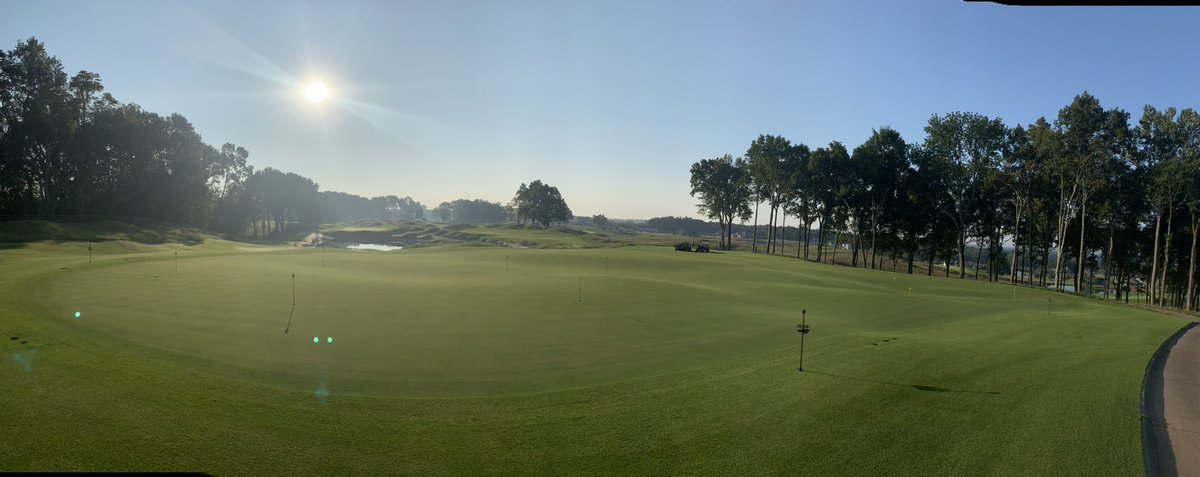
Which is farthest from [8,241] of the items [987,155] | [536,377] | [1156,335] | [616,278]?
[987,155]

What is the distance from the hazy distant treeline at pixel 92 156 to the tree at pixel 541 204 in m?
77.0

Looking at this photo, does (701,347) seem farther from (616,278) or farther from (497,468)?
(616,278)

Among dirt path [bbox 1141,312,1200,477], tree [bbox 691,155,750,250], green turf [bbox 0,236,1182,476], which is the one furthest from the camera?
tree [bbox 691,155,750,250]

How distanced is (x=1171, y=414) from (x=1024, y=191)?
191 ft

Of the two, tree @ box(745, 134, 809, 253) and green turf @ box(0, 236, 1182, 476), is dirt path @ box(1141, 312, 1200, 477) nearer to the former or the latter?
green turf @ box(0, 236, 1182, 476)

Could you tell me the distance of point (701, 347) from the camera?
49.3 ft

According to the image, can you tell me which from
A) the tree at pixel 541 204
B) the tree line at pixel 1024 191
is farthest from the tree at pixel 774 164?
the tree at pixel 541 204

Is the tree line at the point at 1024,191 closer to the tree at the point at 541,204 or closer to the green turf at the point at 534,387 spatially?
the green turf at the point at 534,387

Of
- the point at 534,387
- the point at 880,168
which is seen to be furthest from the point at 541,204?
the point at 534,387

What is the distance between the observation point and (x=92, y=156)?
2616 inches

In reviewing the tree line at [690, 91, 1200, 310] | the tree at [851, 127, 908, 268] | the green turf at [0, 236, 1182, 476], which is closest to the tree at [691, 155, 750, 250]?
the tree line at [690, 91, 1200, 310]

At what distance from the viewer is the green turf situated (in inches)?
284

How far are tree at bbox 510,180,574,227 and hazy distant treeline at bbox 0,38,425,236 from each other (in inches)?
3032

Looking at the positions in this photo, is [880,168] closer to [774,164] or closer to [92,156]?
[774,164]
